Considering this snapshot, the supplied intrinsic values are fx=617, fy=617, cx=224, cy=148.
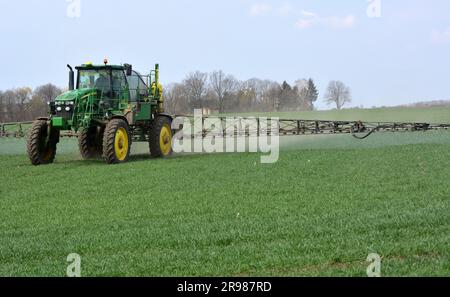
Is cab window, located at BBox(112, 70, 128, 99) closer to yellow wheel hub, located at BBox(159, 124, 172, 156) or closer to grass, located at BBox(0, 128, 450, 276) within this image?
yellow wheel hub, located at BBox(159, 124, 172, 156)

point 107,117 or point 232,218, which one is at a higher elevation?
point 107,117

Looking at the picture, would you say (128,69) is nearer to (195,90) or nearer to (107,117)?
(107,117)

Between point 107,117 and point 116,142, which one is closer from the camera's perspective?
point 116,142

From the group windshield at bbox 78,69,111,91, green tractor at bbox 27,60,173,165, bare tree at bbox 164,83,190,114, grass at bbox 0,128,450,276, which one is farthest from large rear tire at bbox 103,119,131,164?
bare tree at bbox 164,83,190,114

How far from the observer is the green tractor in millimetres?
19062

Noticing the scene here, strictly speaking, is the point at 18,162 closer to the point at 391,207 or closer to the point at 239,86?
the point at 391,207

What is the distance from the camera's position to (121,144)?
19.4 m

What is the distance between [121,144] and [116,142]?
0.43m

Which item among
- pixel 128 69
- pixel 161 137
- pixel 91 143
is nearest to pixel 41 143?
pixel 91 143

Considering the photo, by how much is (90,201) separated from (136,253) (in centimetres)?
502

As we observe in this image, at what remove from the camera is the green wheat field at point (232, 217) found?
6.40 m

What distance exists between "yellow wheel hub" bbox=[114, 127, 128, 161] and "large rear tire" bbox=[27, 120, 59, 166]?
2252 mm

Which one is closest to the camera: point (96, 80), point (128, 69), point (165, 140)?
point (128, 69)
